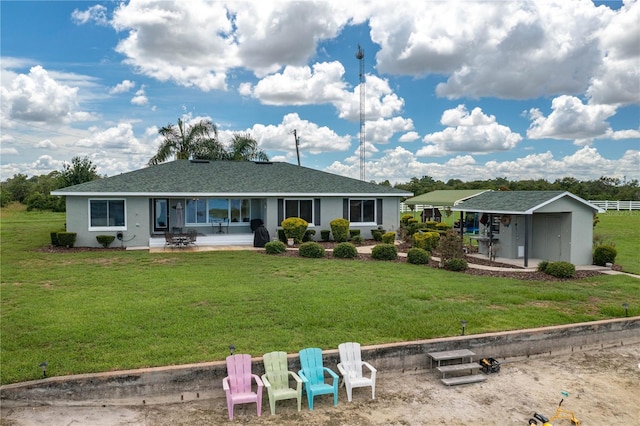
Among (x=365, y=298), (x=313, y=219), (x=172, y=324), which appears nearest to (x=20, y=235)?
(x=313, y=219)

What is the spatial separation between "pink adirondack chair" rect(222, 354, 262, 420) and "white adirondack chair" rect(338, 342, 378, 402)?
4.69 ft

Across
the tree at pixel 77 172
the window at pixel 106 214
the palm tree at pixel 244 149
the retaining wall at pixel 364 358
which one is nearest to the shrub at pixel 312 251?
the window at pixel 106 214

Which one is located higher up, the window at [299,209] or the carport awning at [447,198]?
the carport awning at [447,198]

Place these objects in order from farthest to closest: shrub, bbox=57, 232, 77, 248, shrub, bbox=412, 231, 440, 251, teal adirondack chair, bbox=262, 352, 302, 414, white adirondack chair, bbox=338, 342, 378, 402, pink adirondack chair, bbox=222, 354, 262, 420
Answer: shrub, bbox=412, 231, 440, 251, shrub, bbox=57, 232, 77, 248, white adirondack chair, bbox=338, 342, 378, 402, teal adirondack chair, bbox=262, 352, 302, 414, pink adirondack chair, bbox=222, 354, 262, 420

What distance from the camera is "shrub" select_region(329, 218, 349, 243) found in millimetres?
21703

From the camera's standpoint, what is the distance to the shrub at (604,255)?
52.8 feet

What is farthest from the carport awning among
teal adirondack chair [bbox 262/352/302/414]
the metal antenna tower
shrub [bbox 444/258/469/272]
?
teal adirondack chair [bbox 262/352/302/414]

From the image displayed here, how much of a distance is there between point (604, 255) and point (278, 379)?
1472cm

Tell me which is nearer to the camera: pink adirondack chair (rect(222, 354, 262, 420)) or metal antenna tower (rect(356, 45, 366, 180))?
pink adirondack chair (rect(222, 354, 262, 420))

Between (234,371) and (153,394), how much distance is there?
1266mm

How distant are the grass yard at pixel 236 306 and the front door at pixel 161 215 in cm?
690

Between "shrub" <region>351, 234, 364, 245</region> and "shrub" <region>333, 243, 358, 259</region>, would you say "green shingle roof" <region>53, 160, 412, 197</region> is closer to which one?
"shrub" <region>351, 234, 364, 245</region>

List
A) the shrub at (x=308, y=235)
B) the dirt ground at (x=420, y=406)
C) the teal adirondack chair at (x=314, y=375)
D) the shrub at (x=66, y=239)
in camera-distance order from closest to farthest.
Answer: the dirt ground at (x=420, y=406) < the teal adirondack chair at (x=314, y=375) < the shrub at (x=66, y=239) < the shrub at (x=308, y=235)

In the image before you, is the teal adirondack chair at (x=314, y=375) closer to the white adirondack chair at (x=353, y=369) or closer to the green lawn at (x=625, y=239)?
the white adirondack chair at (x=353, y=369)
